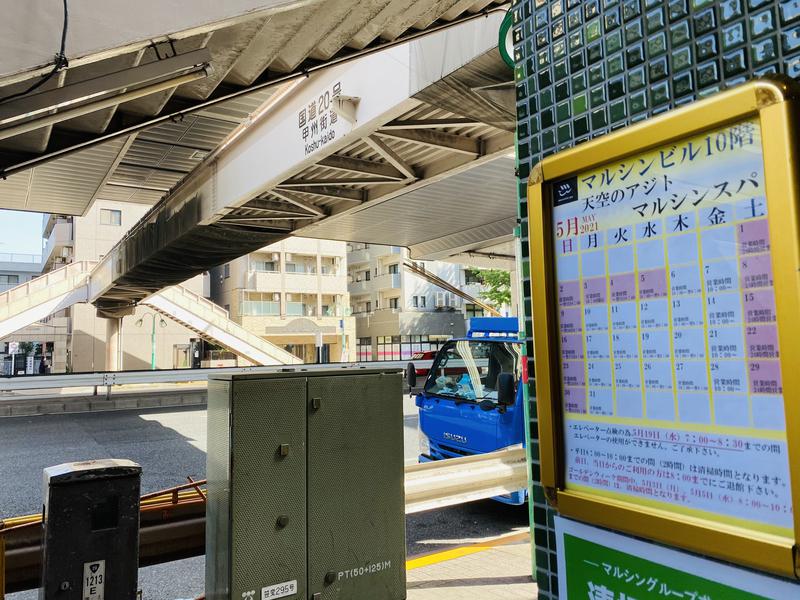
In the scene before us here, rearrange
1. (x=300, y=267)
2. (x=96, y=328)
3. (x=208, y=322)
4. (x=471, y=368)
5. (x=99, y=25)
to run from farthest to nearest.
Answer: (x=300, y=267) → (x=96, y=328) → (x=208, y=322) → (x=471, y=368) → (x=99, y=25)

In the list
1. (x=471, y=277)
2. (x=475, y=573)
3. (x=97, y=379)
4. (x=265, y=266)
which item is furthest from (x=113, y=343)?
(x=475, y=573)

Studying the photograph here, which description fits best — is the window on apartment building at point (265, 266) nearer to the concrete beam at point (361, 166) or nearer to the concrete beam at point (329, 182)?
the concrete beam at point (329, 182)

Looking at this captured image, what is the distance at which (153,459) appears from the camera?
9.98 m

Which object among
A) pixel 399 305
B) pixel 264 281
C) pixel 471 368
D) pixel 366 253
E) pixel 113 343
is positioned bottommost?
pixel 471 368

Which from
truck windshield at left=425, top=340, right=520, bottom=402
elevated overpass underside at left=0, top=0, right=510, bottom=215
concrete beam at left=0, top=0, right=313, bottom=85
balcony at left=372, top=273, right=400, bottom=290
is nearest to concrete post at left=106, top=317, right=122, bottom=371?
balcony at left=372, top=273, right=400, bottom=290

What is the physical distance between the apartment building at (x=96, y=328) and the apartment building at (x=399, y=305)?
49.0 feet

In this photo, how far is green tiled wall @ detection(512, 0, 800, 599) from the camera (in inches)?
52.4

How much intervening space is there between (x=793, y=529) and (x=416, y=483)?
386 cm

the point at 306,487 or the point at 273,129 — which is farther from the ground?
the point at 273,129

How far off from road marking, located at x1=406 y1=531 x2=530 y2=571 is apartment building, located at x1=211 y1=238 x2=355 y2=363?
3686cm

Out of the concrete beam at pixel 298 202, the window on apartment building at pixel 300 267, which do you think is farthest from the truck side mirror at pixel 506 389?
the window on apartment building at pixel 300 267

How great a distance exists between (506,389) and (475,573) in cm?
188

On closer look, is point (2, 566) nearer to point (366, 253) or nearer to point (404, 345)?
point (404, 345)

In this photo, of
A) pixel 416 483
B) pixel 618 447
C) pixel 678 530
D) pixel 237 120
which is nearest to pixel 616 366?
pixel 618 447
